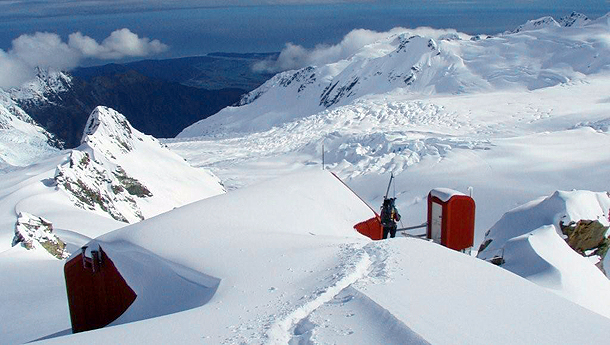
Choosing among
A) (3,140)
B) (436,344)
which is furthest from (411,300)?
(3,140)

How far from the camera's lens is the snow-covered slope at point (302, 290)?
570 centimetres

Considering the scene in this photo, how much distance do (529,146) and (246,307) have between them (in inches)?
1375

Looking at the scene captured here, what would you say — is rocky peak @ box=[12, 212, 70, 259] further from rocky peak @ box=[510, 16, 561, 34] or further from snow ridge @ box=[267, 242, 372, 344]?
rocky peak @ box=[510, 16, 561, 34]

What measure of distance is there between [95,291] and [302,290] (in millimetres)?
4414

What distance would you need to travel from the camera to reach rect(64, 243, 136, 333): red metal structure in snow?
9.01m

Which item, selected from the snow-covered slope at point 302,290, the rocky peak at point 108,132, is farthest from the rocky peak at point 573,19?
the snow-covered slope at point 302,290

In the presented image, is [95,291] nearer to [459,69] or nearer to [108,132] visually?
[108,132]

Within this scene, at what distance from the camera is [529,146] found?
37688mm

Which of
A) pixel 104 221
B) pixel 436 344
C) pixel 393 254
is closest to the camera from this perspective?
pixel 436 344

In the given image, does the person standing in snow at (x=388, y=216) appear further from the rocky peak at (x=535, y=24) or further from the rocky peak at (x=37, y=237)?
the rocky peak at (x=535, y=24)

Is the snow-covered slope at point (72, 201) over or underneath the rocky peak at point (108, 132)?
underneath

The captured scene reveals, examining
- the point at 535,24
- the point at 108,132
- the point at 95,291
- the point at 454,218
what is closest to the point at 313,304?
the point at 95,291

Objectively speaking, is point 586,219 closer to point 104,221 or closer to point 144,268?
point 144,268

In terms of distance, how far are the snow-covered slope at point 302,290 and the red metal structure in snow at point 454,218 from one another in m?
3.23
